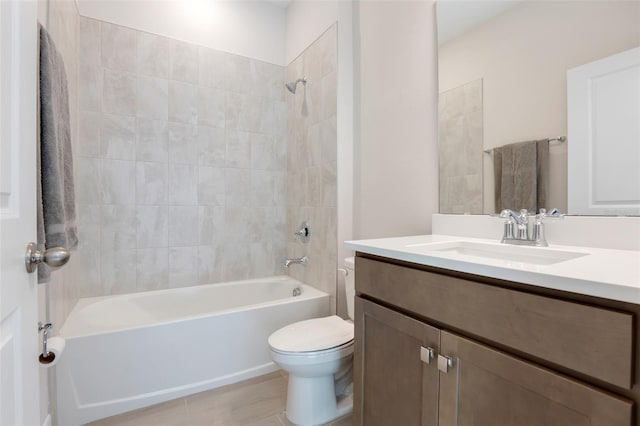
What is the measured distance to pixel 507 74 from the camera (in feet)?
4.27

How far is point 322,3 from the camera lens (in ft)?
7.30

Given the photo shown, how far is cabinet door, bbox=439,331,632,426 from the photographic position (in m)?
0.60

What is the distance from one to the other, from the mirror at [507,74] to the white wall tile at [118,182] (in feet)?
6.72

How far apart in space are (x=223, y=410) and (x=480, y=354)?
143 cm

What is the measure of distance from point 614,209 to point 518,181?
318 mm

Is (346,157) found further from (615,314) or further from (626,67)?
(615,314)

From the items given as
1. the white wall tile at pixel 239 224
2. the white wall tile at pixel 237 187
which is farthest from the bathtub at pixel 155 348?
the white wall tile at pixel 237 187

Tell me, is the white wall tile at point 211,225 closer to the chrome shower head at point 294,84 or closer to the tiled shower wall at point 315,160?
the tiled shower wall at point 315,160

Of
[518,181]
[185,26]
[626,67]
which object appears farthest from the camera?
[185,26]

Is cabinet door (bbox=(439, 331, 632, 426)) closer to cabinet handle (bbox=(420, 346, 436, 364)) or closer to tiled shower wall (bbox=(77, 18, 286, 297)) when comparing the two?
cabinet handle (bbox=(420, 346, 436, 364))

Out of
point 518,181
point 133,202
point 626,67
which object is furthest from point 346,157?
point 133,202

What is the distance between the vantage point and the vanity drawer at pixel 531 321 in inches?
22.6

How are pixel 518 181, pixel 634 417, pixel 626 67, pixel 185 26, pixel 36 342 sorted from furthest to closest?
1. pixel 185 26
2. pixel 518 181
3. pixel 626 67
4. pixel 36 342
5. pixel 634 417

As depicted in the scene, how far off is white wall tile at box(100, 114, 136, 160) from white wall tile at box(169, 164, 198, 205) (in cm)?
29
